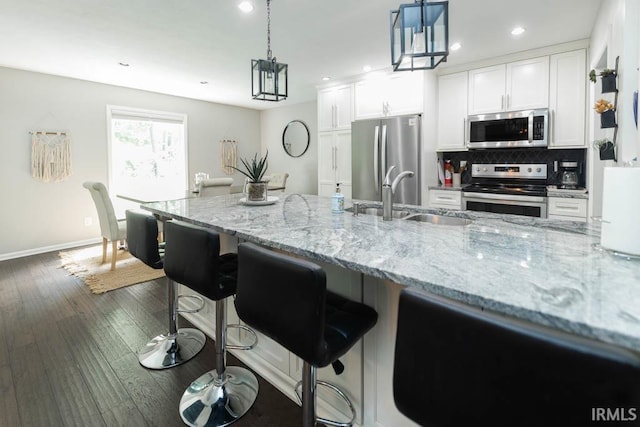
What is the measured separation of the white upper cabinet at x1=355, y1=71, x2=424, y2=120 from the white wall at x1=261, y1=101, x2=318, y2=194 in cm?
175

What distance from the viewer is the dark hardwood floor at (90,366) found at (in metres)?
Result: 1.59

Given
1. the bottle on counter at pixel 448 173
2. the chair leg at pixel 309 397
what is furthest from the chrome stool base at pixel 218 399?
the bottle on counter at pixel 448 173

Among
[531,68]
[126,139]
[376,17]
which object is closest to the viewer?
[376,17]

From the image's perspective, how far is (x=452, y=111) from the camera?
417 centimetres

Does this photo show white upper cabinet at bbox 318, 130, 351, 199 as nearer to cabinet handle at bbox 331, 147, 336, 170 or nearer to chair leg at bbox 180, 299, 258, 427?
cabinet handle at bbox 331, 147, 336, 170

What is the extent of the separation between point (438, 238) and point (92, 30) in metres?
3.66

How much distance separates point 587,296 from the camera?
2.31 ft

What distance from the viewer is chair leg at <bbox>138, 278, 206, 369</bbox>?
2008 millimetres

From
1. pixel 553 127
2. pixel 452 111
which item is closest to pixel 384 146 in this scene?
pixel 452 111

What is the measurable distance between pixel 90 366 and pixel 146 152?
4354 mm

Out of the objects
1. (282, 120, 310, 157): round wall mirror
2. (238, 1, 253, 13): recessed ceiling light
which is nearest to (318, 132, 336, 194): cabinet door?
(282, 120, 310, 157): round wall mirror

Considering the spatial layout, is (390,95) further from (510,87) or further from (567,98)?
(567,98)

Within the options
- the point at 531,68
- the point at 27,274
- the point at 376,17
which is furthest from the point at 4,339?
the point at 531,68

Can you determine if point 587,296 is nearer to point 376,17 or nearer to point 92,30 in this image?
point 376,17
